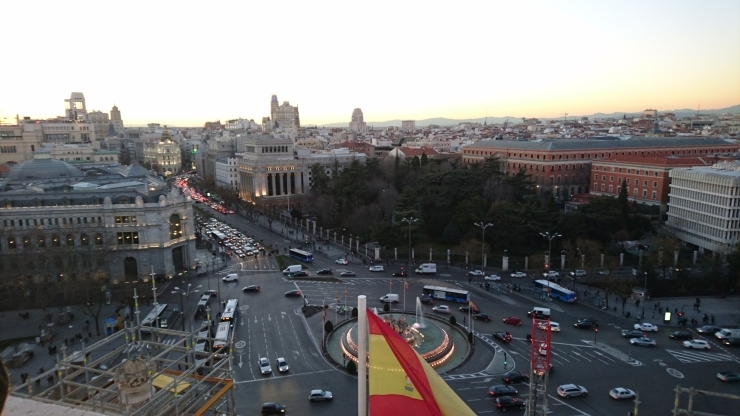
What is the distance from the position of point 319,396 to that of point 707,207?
3956cm

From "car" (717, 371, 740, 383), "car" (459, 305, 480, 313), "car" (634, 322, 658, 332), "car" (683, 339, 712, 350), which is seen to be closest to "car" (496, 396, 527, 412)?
"car" (717, 371, 740, 383)

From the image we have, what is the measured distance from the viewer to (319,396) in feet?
66.1

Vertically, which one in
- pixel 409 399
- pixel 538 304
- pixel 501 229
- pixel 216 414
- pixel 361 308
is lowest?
pixel 538 304

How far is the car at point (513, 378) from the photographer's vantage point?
70.7ft

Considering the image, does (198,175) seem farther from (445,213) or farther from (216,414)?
(216,414)

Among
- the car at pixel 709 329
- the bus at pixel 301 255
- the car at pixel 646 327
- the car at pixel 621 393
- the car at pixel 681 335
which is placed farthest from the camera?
the bus at pixel 301 255

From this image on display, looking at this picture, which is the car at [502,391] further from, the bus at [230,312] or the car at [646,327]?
the bus at [230,312]

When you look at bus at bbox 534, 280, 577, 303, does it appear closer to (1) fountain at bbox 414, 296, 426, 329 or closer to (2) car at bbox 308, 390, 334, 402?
(1) fountain at bbox 414, 296, 426, 329

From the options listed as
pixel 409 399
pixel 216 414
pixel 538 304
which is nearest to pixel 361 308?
pixel 409 399

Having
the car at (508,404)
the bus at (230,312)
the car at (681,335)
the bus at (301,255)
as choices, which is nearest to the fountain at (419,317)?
the car at (508,404)

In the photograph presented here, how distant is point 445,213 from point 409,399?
4135 centimetres

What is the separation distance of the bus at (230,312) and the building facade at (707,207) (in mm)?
38295

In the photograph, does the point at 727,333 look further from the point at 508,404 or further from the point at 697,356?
the point at 508,404

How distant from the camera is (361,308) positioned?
7.15 m
